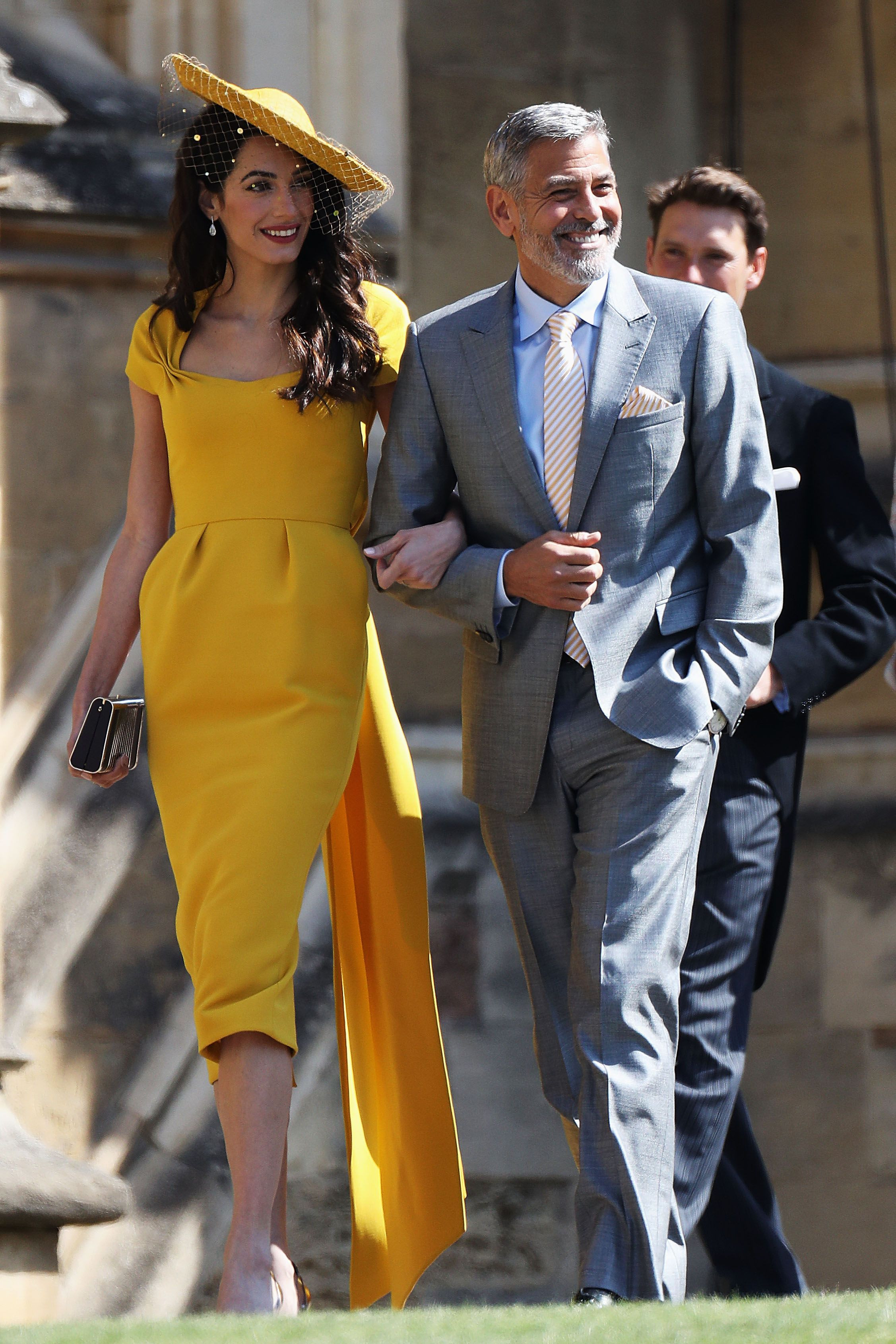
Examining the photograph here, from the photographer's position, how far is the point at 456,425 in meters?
3.33

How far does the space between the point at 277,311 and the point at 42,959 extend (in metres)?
2.02

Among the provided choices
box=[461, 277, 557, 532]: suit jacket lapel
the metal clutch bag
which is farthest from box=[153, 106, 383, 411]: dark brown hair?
the metal clutch bag

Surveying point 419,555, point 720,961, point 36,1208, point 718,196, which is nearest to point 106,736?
point 419,555

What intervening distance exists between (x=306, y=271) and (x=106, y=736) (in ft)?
2.90

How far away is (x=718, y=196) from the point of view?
4.17m

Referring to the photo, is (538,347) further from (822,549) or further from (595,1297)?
(595,1297)

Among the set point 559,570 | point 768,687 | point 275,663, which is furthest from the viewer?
point 768,687

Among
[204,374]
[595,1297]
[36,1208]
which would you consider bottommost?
[36,1208]

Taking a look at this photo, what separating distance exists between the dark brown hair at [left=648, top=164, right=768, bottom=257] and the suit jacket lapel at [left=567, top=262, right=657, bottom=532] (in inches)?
37.7

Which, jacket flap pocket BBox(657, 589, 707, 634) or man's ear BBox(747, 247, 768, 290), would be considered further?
man's ear BBox(747, 247, 768, 290)

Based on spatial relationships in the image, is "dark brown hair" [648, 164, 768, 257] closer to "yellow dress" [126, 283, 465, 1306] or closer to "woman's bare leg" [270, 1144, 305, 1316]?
"yellow dress" [126, 283, 465, 1306]

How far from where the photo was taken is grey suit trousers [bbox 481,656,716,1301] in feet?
10.0

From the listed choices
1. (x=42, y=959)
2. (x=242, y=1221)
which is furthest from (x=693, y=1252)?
(x=242, y=1221)

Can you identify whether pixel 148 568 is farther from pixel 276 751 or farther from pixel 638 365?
pixel 638 365
